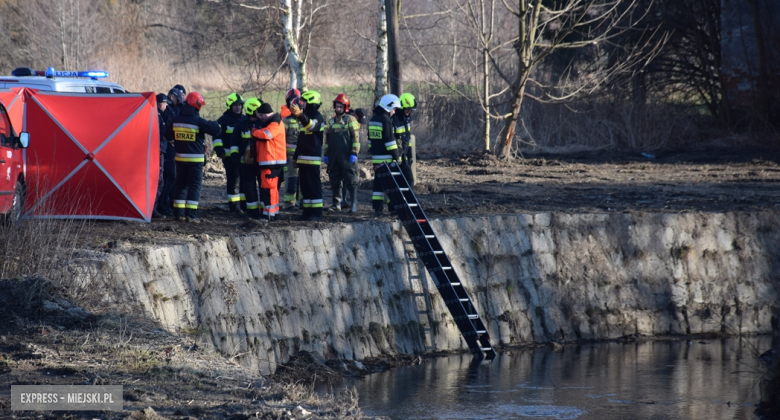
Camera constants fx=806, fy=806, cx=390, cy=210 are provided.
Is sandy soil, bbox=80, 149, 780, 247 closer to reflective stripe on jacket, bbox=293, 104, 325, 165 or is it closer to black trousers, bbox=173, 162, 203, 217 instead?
black trousers, bbox=173, 162, 203, 217

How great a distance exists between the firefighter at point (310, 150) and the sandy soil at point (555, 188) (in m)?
0.33

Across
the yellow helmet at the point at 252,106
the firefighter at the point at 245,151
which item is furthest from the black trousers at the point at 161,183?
the yellow helmet at the point at 252,106

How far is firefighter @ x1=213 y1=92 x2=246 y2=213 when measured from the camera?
38.1ft

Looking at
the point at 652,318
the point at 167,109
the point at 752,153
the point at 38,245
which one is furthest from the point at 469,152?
the point at 38,245

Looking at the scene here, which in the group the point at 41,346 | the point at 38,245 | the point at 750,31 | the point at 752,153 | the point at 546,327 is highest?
the point at 750,31

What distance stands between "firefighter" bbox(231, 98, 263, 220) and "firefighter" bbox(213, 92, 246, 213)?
5.9 inches

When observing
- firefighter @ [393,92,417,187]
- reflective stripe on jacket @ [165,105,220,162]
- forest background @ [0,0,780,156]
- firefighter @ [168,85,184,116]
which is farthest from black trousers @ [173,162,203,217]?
forest background @ [0,0,780,156]

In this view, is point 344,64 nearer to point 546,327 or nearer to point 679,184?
point 679,184

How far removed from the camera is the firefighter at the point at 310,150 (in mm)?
10992

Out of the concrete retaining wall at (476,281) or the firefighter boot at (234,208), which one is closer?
the concrete retaining wall at (476,281)

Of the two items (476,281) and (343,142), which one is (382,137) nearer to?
(343,142)

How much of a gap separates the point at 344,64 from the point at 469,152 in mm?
7621

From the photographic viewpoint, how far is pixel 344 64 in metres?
28.2

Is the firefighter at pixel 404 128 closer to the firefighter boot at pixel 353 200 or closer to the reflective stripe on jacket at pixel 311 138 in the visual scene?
the firefighter boot at pixel 353 200
